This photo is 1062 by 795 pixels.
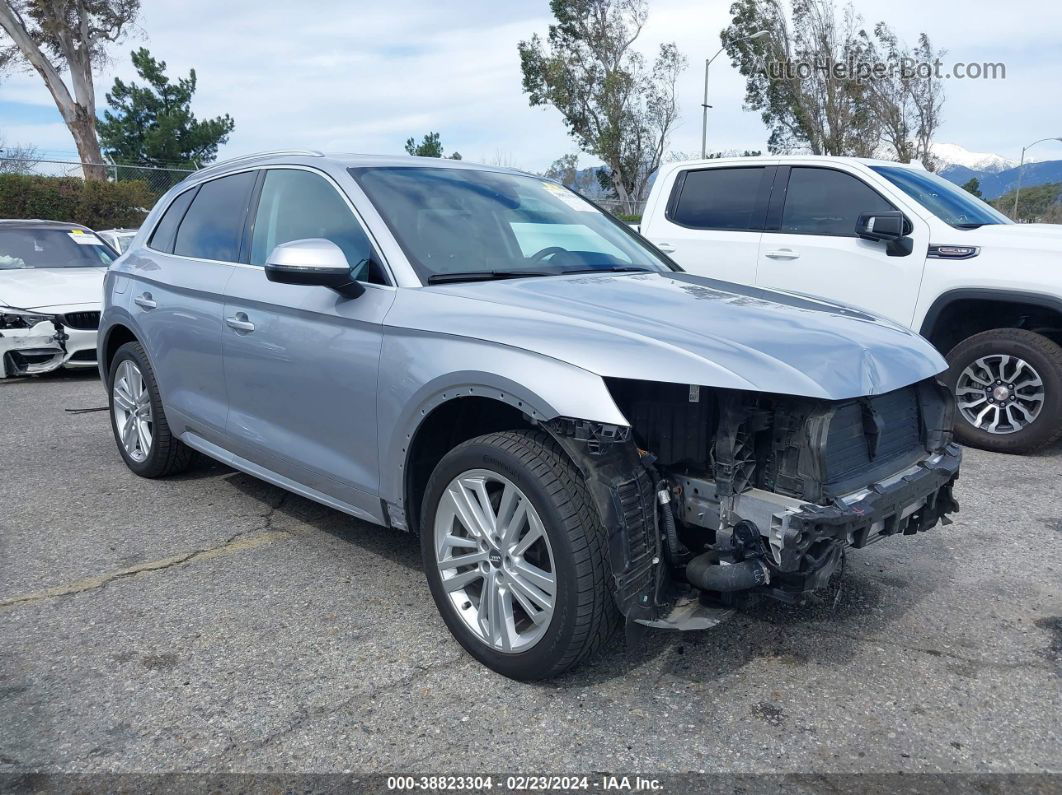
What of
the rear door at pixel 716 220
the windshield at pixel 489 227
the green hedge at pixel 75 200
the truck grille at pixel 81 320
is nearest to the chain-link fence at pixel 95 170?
the green hedge at pixel 75 200

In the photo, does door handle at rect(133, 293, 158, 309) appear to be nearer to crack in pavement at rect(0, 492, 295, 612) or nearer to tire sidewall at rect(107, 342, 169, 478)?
tire sidewall at rect(107, 342, 169, 478)

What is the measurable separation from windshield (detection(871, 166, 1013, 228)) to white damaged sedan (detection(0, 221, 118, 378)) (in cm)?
717

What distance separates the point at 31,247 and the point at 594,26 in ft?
122

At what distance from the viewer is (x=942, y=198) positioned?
21.0ft

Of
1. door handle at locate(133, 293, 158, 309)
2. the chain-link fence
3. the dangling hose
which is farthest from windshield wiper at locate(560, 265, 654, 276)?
the chain-link fence

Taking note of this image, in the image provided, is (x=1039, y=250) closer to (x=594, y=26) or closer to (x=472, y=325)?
(x=472, y=325)

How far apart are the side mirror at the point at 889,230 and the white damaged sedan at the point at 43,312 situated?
22.5 feet

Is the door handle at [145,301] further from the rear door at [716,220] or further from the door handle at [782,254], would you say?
the door handle at [782,254]

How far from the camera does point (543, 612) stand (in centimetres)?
272

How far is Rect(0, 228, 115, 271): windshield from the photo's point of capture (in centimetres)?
928

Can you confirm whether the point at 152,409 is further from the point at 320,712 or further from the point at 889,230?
the point at 889,230

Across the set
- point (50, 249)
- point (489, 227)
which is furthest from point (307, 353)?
point (50, 249)

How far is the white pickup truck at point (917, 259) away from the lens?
5617 millimetres

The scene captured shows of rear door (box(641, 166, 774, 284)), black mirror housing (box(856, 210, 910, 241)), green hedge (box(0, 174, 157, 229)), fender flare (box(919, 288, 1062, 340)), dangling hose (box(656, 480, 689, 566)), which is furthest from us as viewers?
green hedge (box(0, 174, 157, 229))
